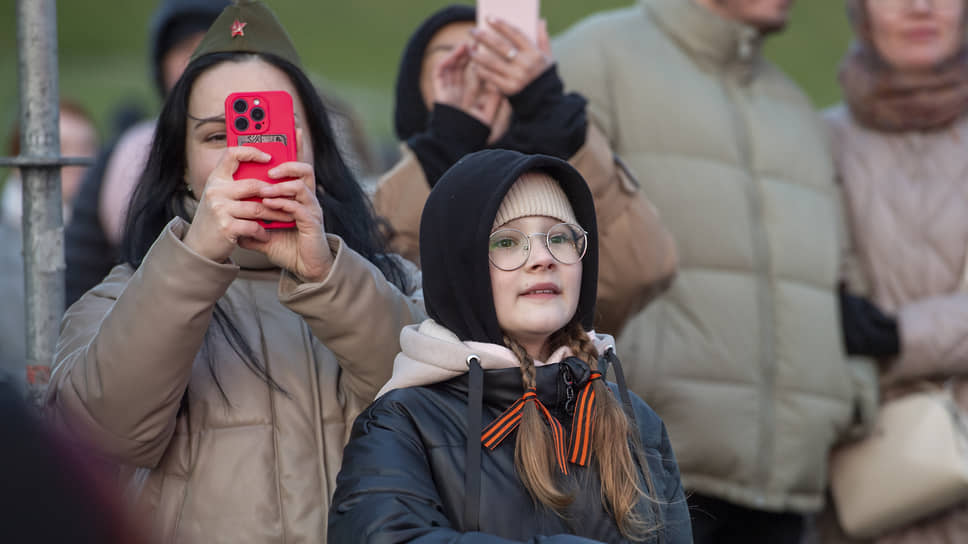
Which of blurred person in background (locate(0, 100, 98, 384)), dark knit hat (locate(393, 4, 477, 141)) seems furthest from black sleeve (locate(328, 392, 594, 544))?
blurred person in background (locate(0, 100, 98, 384))

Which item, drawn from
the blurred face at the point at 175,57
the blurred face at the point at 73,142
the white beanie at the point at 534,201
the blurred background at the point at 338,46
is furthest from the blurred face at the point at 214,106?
the blurred background at the point at 338,46

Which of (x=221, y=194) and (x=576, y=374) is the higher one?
(x=221, y=194)

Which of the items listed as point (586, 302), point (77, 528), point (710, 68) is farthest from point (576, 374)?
point (710, 68)

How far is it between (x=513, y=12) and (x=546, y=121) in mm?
Answer: 266

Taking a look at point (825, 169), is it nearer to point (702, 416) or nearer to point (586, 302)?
point (702, 416)

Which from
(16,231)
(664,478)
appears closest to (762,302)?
(664,478)

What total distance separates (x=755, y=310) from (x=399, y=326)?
1741mm

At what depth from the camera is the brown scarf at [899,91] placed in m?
3.82

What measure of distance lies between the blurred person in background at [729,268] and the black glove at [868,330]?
6cm

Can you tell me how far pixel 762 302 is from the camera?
3.59 m

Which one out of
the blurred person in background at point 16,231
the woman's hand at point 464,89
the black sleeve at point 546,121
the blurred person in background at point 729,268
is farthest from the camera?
the blurred person in background at point 16,231

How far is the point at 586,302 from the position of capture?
7.09ft

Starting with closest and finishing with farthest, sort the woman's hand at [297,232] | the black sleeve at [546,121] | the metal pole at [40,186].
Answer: the woman's hand at [297,232] → the metal pole at [40,186] → the black sleeve at [546,121]

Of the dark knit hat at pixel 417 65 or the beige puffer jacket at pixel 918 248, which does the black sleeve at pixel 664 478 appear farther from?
the beige puffer jacket at pixel 918 248
